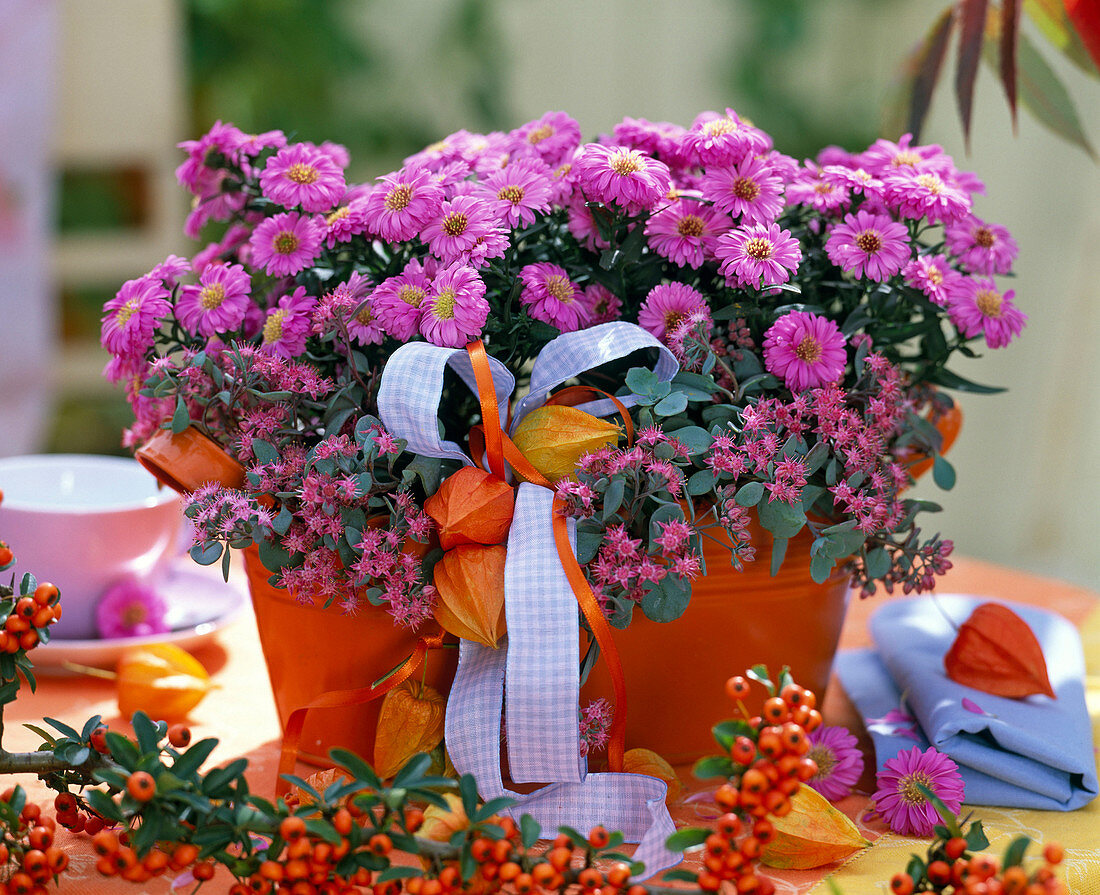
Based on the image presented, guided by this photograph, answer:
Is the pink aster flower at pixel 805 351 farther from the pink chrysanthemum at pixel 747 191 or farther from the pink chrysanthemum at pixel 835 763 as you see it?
the pink chrysanthemum at pixel 835 763

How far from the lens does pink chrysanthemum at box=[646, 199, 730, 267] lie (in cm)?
55

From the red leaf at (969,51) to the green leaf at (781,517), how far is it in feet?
1.09

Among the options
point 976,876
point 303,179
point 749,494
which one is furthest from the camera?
point 303,179

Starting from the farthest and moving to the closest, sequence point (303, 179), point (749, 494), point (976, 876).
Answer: point (303, 179) → point (749, 494) → point (976, 876)

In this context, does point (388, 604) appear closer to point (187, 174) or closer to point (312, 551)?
point (312, 551)

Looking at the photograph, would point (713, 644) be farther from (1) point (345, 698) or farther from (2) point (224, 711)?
(2) point (224, 711)

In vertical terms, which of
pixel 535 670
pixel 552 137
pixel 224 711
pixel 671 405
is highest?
pixel 552 137

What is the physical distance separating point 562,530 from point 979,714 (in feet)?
0.82

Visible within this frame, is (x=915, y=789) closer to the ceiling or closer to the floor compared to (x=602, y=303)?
closer to the floor

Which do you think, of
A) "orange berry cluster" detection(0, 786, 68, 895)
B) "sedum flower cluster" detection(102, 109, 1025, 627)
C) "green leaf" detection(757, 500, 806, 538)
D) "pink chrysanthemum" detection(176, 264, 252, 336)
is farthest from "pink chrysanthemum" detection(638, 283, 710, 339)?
"orange berry cluster" detection(0, 786, 68, 895)

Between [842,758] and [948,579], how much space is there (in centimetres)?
40

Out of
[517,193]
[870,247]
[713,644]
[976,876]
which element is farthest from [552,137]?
[976,876]

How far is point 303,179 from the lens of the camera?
1.93 ft

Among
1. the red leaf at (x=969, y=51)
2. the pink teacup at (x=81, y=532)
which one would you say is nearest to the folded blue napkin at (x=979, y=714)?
the red leaf at (x=969, y=51)
